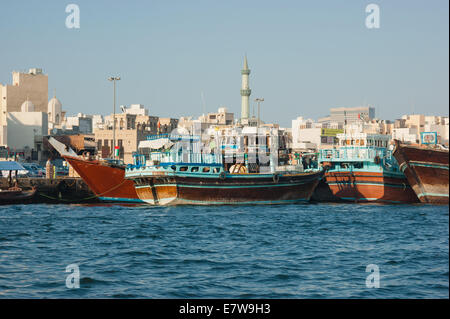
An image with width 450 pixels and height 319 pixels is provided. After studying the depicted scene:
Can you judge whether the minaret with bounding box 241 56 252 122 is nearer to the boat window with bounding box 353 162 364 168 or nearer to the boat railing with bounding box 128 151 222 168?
the boat window with bounding box 353 162 364 168

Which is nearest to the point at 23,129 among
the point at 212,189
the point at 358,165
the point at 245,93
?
the point at 245,93

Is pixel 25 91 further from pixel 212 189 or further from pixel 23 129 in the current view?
pixel 212 189

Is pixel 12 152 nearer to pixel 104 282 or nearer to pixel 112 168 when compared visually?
pixel 112 168

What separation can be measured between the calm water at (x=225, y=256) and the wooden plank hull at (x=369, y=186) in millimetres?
16364

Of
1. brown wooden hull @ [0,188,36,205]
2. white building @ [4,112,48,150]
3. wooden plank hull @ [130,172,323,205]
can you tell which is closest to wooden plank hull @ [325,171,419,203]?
wooden plank hull @ [130,172,323,205]

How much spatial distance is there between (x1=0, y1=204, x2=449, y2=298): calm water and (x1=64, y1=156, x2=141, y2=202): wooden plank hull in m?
14.6

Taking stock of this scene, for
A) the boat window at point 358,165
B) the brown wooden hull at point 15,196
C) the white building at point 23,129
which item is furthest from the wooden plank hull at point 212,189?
the white building at point 23,129

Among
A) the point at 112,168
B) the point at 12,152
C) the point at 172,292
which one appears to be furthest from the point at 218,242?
the point at 12,152

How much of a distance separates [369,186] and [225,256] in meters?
34.8

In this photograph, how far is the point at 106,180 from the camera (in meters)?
50.6

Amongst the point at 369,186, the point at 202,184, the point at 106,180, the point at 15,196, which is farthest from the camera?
the point at 369,186

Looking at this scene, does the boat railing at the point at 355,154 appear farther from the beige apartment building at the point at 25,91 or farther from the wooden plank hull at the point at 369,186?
the beige apartment building at the point at 25,91

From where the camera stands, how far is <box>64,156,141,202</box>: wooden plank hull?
50094 millimetres
